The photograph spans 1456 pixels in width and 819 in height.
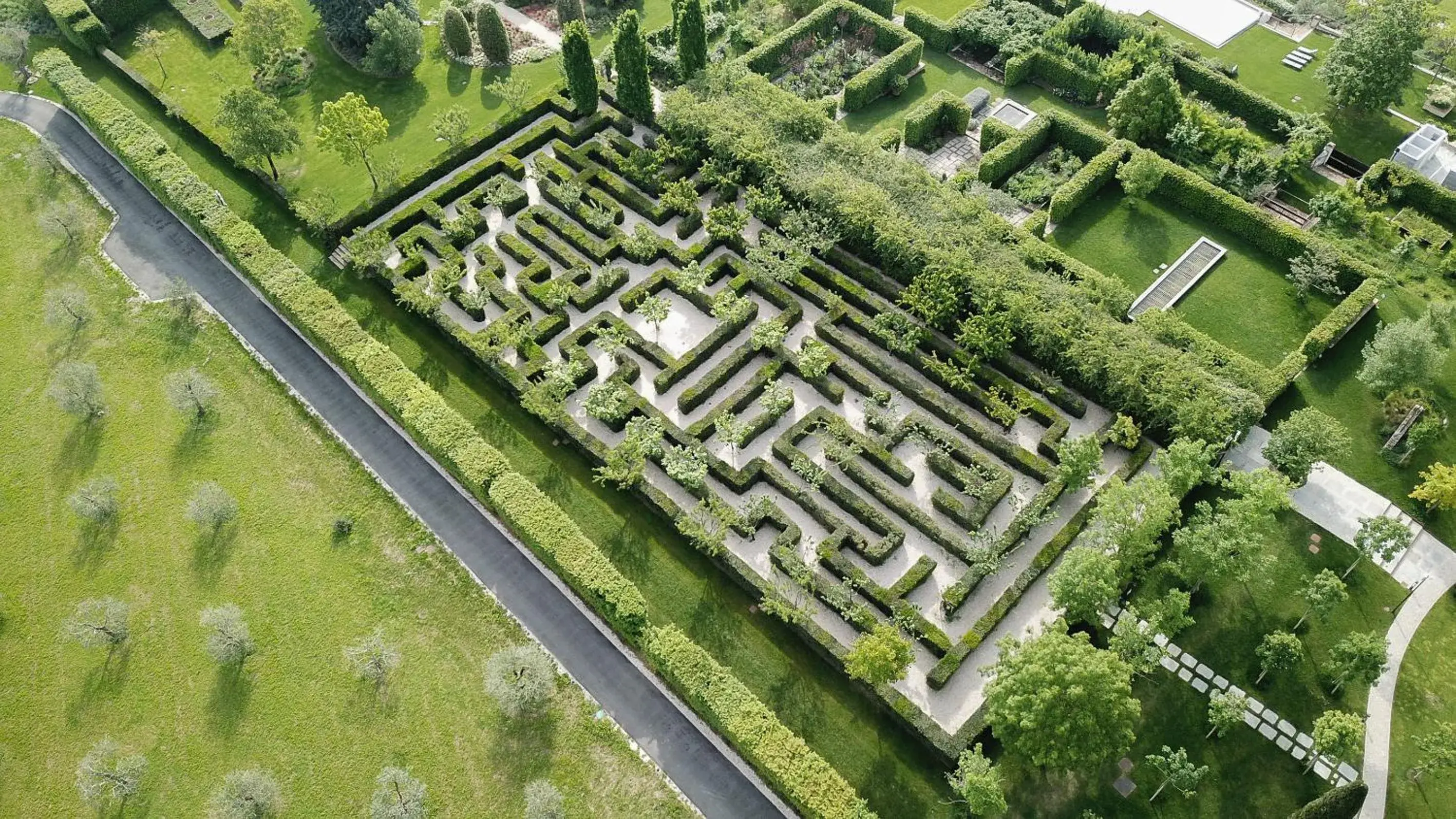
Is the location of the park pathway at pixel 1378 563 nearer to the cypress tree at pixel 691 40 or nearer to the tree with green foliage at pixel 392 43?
the cypress tree at pixel 691 40

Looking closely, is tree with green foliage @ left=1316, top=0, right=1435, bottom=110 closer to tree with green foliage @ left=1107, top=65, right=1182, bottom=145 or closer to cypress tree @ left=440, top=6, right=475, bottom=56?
tree with green foliage @ left=1107, top=65, right=1182, bottom=145

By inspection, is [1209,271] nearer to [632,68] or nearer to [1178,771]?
[1178,771]

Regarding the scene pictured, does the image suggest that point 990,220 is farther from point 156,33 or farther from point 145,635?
point 156,33

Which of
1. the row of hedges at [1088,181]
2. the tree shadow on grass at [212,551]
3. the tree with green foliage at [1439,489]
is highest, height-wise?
the row of hedges at [1088,181]

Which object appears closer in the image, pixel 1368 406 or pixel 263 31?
pixel 1368 406

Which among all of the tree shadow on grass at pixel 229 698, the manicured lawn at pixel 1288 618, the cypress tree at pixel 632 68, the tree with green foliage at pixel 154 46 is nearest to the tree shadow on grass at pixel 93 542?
the tree shadow on grass at pixel 229 698

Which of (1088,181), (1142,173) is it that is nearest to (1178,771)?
(1088,181)

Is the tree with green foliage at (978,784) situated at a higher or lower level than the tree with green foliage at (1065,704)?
lower
